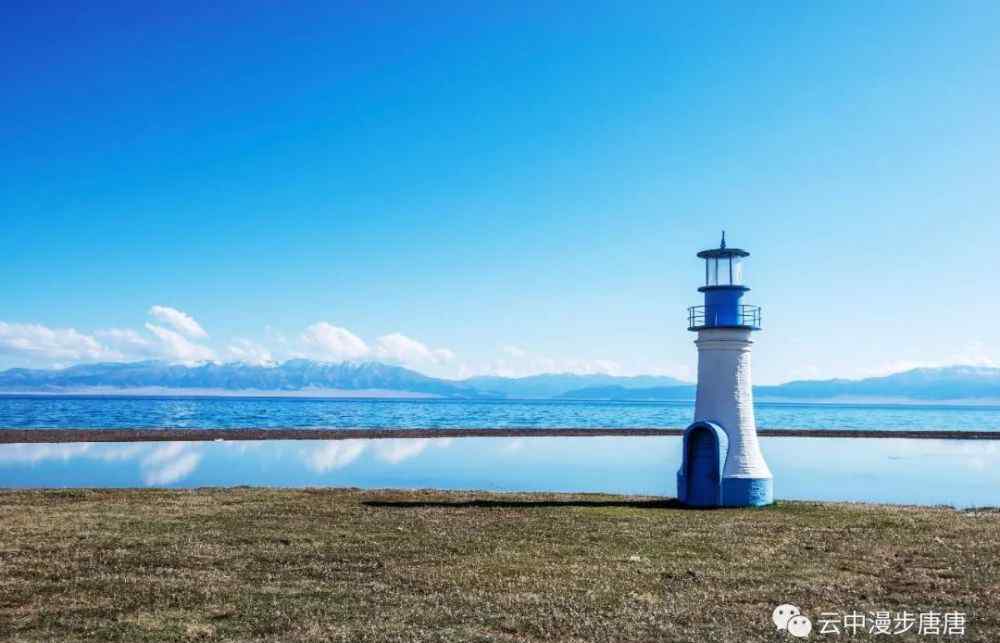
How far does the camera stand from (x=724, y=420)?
2619 cm

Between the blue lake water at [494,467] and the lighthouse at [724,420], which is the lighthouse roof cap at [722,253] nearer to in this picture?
the lighthouse at [724,420]

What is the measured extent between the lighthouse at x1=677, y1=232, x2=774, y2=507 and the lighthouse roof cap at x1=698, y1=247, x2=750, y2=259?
1.09 metres

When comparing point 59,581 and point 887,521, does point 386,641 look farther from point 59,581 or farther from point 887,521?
point 887,521

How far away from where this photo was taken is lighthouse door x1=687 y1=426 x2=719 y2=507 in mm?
25969

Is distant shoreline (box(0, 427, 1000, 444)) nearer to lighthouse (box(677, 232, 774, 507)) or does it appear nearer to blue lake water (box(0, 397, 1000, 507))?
blue lake water (box(0, 397, 1000, 507))

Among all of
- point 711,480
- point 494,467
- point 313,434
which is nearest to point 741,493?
point 711,480

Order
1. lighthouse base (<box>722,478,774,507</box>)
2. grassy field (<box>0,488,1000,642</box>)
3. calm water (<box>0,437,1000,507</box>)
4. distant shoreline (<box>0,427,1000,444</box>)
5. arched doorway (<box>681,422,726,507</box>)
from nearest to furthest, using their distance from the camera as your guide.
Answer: grassy field (<box>0,488,1000,642</box>) < lighthouse base (<box>722,478,774,507</box>) < arched doorway (<box>681,422,726,507</box>) < calm water (<box>0,437,1000,507</box>) < distant shoreline (<box>0,427,1000,444</box>)

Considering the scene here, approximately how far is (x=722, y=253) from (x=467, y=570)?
1585cm

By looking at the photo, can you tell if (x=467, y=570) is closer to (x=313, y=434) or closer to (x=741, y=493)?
(x=741, y=493)

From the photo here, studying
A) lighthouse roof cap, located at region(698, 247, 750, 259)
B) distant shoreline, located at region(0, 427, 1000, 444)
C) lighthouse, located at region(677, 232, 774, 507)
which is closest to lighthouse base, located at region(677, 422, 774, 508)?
lighthouse, located at region(677, 232, 774, 507)

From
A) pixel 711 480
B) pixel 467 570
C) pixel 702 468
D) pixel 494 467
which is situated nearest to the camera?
pixel 467 570

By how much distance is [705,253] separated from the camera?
2769 cm

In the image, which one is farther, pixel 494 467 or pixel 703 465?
pixel 494 467

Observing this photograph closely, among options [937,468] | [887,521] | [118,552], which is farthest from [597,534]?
[937,468]
